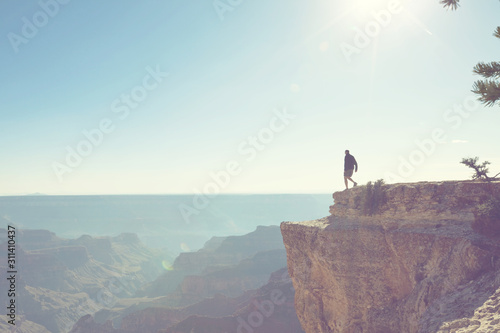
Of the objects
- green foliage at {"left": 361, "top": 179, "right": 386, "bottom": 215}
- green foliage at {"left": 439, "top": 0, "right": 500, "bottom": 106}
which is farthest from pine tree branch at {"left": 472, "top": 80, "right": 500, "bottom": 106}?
green foliage at {"left": 361, "top": 179, "right": 386, "bottom": 215}

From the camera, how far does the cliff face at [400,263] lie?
25.6 feet

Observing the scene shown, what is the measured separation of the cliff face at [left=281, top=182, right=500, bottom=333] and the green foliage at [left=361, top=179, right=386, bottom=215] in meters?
0.10

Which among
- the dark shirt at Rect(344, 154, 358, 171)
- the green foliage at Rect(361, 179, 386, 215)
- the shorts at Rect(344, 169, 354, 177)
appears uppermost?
the dark shirt at Rect(344, 154, 358, 171)

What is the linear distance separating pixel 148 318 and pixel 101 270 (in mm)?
80221

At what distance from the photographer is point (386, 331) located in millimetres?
10500

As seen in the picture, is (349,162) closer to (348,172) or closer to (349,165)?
(349,165)

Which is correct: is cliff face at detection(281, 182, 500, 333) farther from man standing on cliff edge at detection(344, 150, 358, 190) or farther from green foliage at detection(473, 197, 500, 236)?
man standing on cliff edge at detection(344, 150, 358, 190)

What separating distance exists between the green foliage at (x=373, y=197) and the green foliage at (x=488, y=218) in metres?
3.66

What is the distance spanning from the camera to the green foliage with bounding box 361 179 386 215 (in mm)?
12773

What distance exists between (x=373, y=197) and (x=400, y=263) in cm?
312

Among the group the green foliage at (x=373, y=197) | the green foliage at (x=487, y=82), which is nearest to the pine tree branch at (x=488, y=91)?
the green foliage at (x=487, y=82)

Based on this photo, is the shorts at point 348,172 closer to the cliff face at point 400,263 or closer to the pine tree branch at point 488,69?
the cliff face at point 400,263

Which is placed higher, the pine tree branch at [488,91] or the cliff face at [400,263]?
the pine tree branch at [488,91]

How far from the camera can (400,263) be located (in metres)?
10.9
